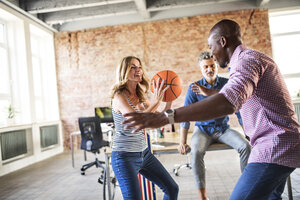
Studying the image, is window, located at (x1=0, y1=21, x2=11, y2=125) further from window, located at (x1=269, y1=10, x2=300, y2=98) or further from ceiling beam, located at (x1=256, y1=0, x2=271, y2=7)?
window, located at (x1=269, y1=10, x2=300, y2=98)


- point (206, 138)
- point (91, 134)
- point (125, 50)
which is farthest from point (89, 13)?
point (206, 138)

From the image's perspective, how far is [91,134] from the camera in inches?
184

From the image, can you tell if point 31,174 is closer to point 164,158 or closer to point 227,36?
point 164,158

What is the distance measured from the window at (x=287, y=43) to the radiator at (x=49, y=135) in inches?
277

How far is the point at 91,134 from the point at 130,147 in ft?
10.3

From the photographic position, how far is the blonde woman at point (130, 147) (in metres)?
1.64

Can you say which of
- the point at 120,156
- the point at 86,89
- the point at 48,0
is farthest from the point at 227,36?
the point at 86,89

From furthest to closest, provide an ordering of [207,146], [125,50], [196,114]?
[125,50] → [207,146] → [196,114]

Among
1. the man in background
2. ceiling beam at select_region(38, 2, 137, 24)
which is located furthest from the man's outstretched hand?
ceiling beam at select_region(38, 2, 137, 24)

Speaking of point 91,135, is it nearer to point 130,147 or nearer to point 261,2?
point 130,147

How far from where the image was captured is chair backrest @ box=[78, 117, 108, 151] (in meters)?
4.61

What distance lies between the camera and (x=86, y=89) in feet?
24.8

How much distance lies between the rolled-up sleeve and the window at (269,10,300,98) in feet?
23.8

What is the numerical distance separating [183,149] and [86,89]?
570 cm
